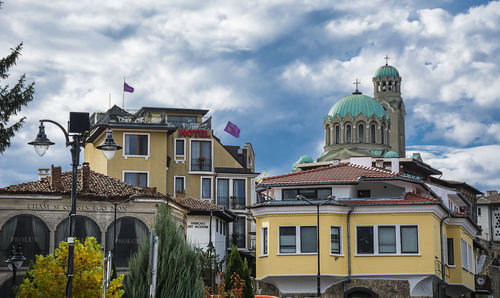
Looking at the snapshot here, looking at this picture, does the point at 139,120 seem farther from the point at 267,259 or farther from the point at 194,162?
the point at 267,259

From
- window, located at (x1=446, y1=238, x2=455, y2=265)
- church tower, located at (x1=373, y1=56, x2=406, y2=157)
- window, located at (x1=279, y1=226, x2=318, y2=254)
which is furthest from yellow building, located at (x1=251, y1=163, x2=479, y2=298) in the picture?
church tower, located at (x1=373, y1=56, x2=406, y2=157)

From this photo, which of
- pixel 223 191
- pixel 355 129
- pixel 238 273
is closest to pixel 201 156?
pixel 223 191

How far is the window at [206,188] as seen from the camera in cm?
7862

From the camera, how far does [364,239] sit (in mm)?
49688

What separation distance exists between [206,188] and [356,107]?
52.7 metres

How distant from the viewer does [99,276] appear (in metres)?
31.4

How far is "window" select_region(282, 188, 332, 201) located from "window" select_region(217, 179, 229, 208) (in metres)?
27.4

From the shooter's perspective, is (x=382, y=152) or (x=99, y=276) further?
(x=382, y=152)

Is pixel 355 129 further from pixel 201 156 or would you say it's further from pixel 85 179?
pixel 85 179

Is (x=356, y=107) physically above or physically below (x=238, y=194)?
above

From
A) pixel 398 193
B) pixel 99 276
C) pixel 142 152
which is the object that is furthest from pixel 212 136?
pixel 99 276

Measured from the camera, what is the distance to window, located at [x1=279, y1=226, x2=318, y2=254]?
1937 inches

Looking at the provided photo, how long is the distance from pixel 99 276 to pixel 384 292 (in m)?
22.0

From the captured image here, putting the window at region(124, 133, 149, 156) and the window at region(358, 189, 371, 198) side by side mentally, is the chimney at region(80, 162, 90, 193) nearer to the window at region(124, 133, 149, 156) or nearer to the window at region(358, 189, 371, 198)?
the window at region(358, 189, 371, 198)
